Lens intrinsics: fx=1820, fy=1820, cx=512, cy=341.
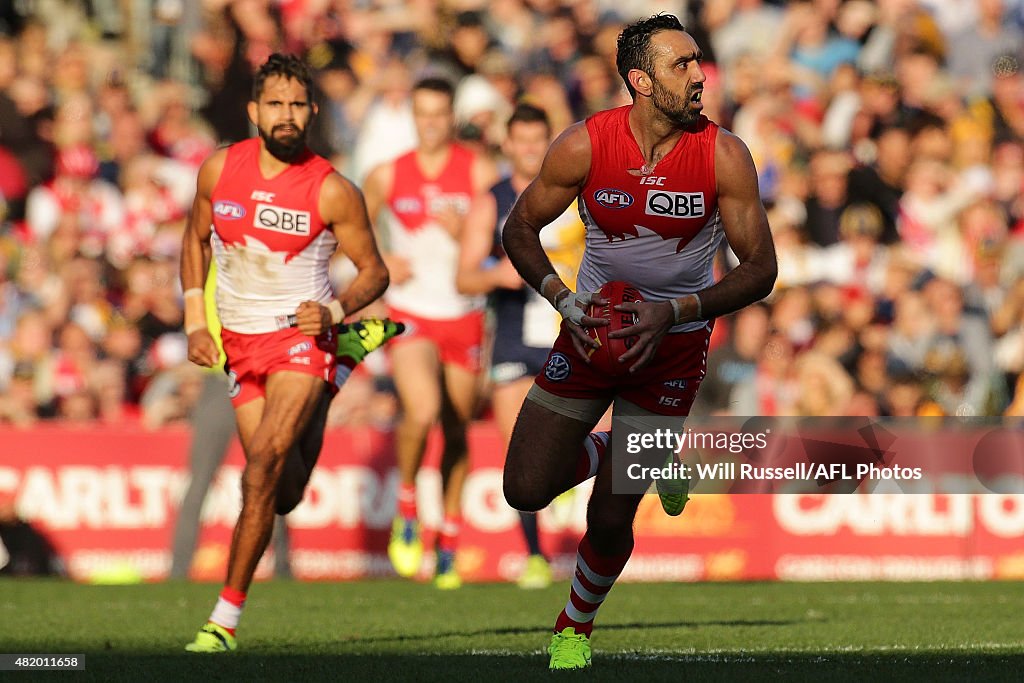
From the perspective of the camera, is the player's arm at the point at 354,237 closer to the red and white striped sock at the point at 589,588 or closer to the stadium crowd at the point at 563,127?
the red and white striped sock at the point at 589,588

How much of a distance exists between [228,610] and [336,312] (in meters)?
1.61

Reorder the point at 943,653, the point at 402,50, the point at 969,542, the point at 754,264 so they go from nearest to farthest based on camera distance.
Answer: the point at 754,264 → the point at 943,653 → the point at 969,542 → the point at 402,50

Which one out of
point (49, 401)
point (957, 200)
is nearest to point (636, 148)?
point (49, 401)

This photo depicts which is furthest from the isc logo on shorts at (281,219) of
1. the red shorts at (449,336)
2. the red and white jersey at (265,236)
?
the red shorts at (449,336)

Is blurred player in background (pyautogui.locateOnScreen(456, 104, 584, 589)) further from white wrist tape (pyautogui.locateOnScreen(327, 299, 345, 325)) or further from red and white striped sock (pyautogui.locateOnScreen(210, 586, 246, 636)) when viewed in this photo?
red and white striped sock (pyautogui.locateOnScreen(210, 586, 246, 636))

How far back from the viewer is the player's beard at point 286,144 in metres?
9.43

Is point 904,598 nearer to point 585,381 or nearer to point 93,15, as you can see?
point 585,381

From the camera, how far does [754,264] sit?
761cm

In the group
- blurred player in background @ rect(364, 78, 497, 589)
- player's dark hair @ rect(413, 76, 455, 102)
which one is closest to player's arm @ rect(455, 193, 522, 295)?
blurred player in background @ rect(364, 78, 497, 589)

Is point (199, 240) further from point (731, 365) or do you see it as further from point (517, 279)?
point (731, 365)

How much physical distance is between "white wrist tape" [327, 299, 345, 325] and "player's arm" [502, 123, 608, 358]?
5.22ft

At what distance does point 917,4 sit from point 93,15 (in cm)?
946

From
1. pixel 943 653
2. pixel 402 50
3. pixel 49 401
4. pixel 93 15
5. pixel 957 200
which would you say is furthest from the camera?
pixel 93 15

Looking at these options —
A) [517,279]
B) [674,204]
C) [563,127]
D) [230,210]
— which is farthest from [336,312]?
[563,127]
